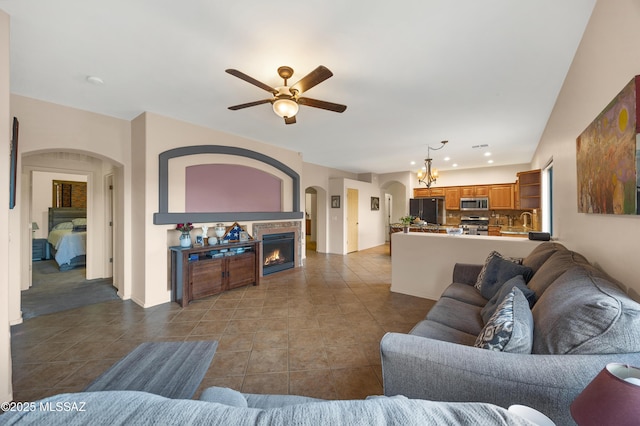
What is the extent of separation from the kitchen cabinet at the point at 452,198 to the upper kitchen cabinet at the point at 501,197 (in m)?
0.86

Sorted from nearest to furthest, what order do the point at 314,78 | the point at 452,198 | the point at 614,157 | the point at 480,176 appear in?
the point at 614,157 → the point at 314,78 → the point at 480,176 → the point at 452,198

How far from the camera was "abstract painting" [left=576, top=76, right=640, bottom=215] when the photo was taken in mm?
1143

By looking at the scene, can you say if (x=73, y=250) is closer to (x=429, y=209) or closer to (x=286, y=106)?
(x=286, y=106)

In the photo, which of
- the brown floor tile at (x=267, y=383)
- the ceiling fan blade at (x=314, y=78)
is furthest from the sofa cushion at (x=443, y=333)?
the ceiling fan blade at (x=314, y=78)

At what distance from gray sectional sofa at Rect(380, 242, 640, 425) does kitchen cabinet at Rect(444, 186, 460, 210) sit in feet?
22.9

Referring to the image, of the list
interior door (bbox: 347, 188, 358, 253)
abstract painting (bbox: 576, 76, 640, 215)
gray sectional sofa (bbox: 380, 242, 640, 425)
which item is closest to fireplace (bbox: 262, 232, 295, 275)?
interior door (bbox: 347, 188, 358, 253)

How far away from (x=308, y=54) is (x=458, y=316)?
8.15 ft

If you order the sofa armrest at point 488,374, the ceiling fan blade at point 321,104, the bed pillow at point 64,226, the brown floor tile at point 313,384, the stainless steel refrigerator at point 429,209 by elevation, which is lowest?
the brown floor tile at point 313,384

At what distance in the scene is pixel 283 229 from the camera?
514 centimetres

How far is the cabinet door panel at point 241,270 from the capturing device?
3873mm

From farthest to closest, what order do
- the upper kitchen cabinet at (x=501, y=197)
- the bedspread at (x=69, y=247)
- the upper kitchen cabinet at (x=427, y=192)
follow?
the upper kitchen cabinet at (x=427, y=192), the upper kitchen cabinet at (x=501, y=197), the bedspread at (x=69, y=247)

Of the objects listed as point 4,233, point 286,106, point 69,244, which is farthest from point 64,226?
point 286,106

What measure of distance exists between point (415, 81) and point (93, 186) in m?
5.45

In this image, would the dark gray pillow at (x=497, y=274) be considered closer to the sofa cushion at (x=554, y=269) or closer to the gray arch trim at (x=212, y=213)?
the sofa cushion at (x=554, y=269)
